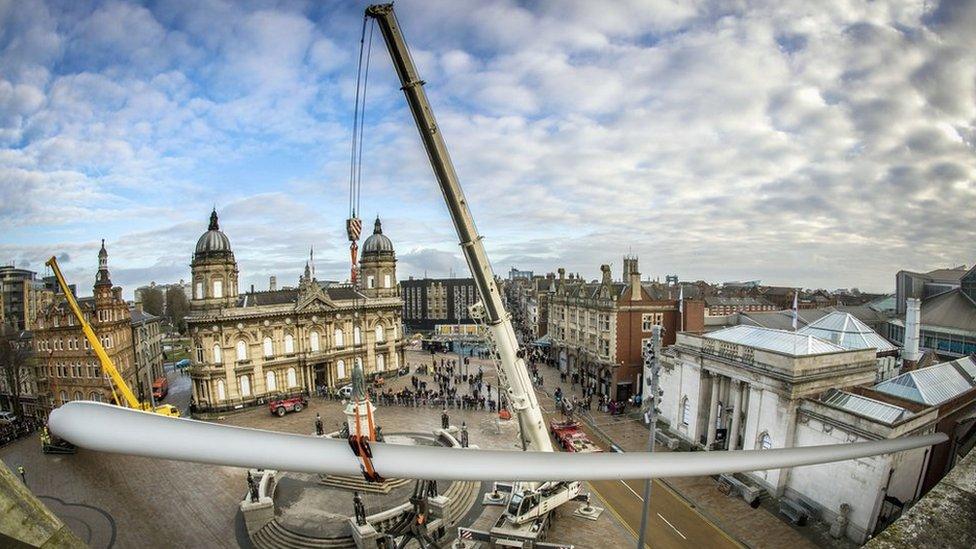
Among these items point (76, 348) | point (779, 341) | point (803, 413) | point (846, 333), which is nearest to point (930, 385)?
point (779, 341)

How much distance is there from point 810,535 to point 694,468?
22.2 metres

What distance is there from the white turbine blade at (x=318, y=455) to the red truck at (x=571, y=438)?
23.9 m

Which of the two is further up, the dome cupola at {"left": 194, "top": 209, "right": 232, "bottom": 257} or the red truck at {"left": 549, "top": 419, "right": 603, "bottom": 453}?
the dome cupola at {"left": 194, "top": 209, "right": 232, "bottom": 257}

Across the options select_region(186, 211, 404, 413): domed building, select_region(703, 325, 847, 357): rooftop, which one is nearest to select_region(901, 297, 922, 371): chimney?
select_region(703, 325, 847, 357): rooftop

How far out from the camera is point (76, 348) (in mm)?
35406

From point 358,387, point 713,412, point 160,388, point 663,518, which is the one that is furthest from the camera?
point 160,388

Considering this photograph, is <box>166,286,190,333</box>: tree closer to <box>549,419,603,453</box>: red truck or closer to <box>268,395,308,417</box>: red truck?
<box>268,395,308,417</box>: red truck

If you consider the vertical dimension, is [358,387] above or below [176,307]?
above

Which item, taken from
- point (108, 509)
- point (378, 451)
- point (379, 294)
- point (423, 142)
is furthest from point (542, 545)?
point (379, 294)

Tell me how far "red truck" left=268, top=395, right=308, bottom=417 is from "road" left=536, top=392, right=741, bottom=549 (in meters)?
25.8

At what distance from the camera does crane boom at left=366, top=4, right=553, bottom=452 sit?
13.5m

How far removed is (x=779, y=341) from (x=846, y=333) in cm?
1108

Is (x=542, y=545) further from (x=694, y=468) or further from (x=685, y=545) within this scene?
(x=694, y=468)

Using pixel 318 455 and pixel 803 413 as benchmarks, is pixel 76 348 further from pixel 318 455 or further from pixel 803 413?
pixel 803 413
